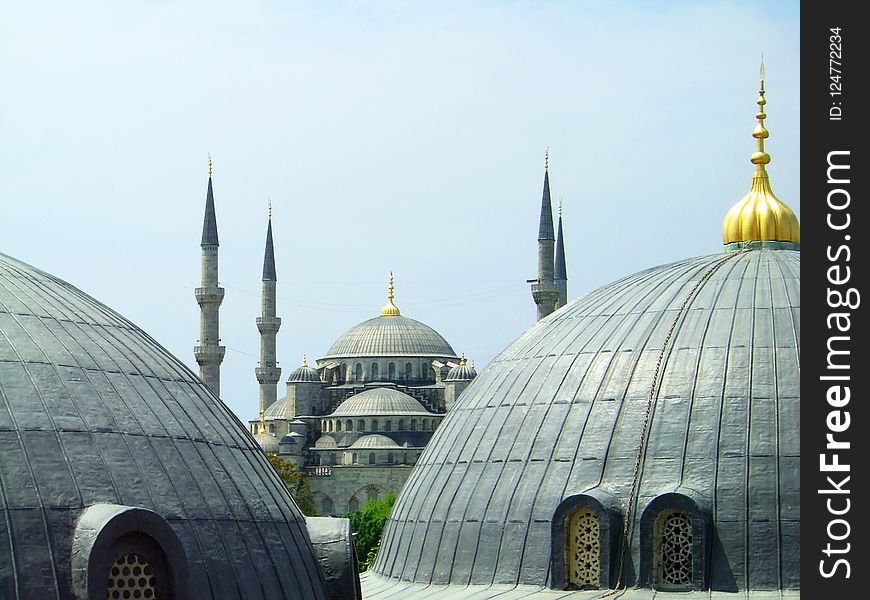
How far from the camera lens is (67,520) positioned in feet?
42.7

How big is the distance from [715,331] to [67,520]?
11.0m

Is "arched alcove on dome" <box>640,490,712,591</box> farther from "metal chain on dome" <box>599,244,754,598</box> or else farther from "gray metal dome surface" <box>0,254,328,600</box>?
"gray metal dome surface" <box>0,254,328,600</box>

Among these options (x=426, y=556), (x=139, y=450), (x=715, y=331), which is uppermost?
(x=715, y=331)

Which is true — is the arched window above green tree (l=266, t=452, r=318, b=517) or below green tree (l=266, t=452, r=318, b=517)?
above

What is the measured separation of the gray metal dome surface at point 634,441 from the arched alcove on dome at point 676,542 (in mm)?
116

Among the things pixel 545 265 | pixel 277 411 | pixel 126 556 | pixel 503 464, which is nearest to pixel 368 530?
pixel 545 265

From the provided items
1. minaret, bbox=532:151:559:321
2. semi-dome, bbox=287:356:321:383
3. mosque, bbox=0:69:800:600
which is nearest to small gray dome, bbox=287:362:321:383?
semi-dome, bbox=287:356:321:383

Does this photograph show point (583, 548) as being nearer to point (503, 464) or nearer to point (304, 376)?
point (503, 464)

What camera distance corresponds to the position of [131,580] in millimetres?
13125

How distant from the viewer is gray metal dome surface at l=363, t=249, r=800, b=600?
19953mm

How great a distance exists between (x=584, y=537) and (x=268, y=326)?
269 ft

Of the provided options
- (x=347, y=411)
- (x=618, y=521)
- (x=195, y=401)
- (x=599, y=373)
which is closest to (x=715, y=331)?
(x=599, y=373)

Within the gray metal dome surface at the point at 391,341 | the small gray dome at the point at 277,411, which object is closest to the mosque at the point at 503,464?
the small gray dome at the point at 277,411
